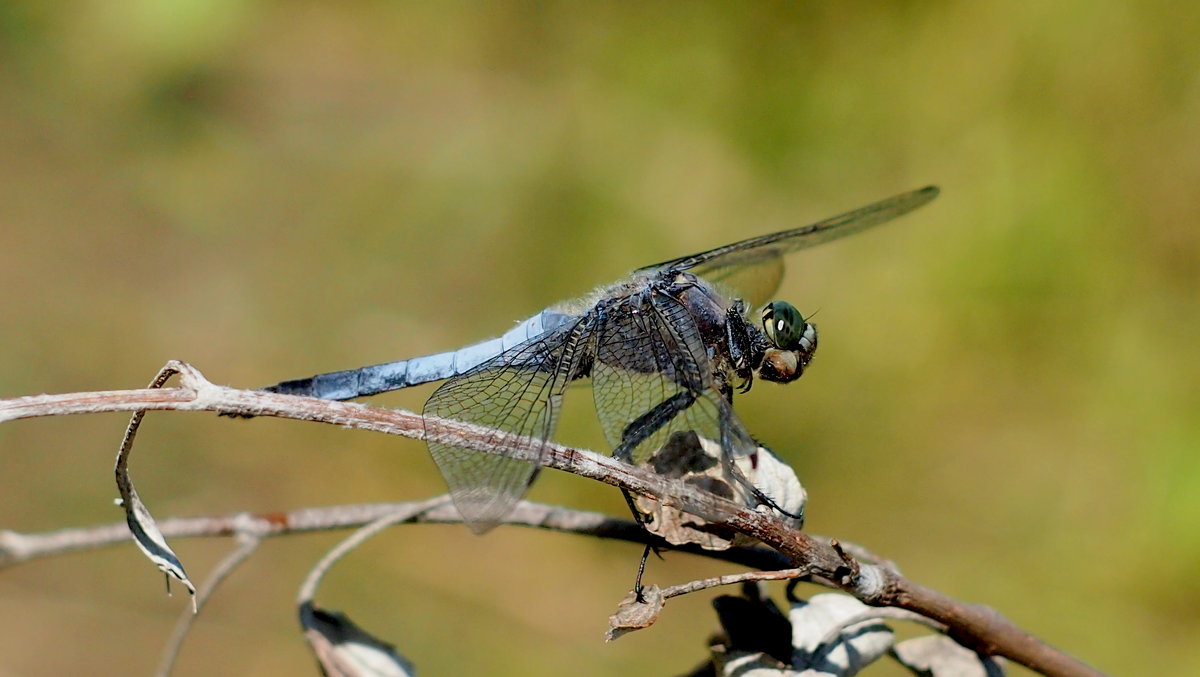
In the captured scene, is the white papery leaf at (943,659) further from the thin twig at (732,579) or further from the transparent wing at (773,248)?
the transparent wing at (773,248)

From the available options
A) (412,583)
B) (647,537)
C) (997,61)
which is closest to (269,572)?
(412,583)

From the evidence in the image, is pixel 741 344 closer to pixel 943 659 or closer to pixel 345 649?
pixel 943 659

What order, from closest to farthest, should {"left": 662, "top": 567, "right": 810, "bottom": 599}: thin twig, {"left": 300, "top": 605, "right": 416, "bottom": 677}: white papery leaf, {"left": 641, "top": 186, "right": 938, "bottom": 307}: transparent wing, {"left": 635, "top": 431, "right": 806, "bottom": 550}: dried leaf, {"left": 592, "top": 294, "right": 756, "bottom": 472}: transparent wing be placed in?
{"left": 662, "top": 567, "right": 810, "bottom": 599}: thin twig
{"left": 635, "top": 431, "right": 806, "bottom": 550}: dried leaf
{"left": 300, "top": 605, "right": 416, "bottom": 677}: white papery leaf
{"left": 592, "top": 294, "right": 756, "bottom": 472}: transparent wing
{"left": 641, "top": 186, "right": 938, "bottom": 307}: transparent wing

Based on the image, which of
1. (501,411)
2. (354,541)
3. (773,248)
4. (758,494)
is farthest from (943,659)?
(773,248)

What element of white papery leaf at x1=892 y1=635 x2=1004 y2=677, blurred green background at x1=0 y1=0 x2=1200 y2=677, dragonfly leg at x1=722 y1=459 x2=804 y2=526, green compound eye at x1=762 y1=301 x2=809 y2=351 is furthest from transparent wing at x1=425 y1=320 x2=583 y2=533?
blurred green background at x1=0 y1=0 x2=1200 y2=677

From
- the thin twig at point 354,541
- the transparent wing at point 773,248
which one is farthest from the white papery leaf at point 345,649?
the transparent wing at point 773,248

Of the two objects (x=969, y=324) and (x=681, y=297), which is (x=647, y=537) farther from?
(x=969, y=324)

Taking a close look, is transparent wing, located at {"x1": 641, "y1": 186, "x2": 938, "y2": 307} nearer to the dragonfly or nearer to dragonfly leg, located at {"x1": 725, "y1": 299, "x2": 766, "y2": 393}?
the dragonfly
